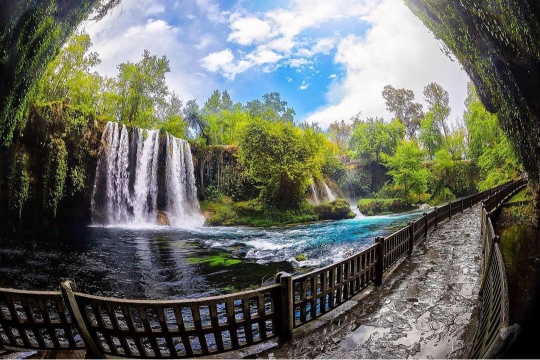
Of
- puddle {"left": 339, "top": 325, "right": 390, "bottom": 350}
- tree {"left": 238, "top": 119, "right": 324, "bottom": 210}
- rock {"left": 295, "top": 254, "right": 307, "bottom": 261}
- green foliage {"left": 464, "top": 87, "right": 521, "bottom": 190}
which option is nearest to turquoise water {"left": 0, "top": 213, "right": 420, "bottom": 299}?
rock {"left": 295, "top": 254, "right": 307, "bottom": 261}

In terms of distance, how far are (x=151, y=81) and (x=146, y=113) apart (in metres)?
3.35

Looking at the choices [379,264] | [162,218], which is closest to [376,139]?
[162,218]

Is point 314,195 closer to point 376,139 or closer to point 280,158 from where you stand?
point 280,158

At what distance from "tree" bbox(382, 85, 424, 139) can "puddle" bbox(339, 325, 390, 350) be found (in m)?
56.3

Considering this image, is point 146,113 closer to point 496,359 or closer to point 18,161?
point 18,161

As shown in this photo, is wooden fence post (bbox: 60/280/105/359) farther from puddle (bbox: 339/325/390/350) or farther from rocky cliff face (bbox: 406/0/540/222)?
rocky cliff face (bbox: 406/0/540/222)

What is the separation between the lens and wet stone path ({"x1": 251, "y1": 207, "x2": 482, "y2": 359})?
418cm

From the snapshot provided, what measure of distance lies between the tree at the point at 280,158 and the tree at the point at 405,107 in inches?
1383

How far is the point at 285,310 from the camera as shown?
4.37 metres

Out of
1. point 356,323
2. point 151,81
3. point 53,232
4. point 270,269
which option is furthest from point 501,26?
point 151,81

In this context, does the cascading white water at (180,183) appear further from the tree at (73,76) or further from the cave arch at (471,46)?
the cave arch at (471,46)

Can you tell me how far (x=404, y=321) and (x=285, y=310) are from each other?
224 cm

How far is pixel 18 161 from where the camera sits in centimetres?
1956

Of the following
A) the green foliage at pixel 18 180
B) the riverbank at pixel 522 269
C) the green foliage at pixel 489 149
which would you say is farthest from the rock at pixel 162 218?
the green foliage at pixel 489 149
